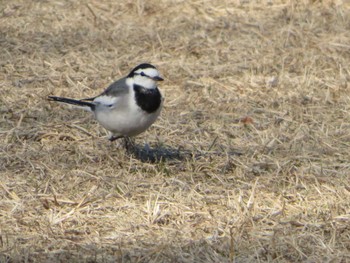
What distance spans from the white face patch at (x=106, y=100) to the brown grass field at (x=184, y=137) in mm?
349

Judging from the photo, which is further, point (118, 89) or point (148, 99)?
point (118, 89)

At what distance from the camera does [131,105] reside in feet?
21.1

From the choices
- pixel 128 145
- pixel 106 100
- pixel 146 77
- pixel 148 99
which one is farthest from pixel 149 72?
pixel 128 145

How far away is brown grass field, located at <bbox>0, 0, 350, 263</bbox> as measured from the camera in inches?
209

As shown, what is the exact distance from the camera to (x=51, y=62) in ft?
27.4

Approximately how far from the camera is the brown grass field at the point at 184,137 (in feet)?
17.4

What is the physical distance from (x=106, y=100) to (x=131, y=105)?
232 mm

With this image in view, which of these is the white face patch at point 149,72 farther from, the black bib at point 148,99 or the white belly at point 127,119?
the white belly at point 127,119

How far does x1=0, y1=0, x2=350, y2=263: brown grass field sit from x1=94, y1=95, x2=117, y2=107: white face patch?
1.15 ft

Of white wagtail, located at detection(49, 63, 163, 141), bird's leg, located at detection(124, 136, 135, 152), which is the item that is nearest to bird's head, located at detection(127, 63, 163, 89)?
white wagtail, located at detection(49, 63, 163, 141)

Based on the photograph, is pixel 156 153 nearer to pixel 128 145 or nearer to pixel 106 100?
pixel 128 145

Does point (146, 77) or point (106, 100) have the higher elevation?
point (146, 77)

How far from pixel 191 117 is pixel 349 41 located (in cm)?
232

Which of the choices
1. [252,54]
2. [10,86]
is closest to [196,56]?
[252,54]
